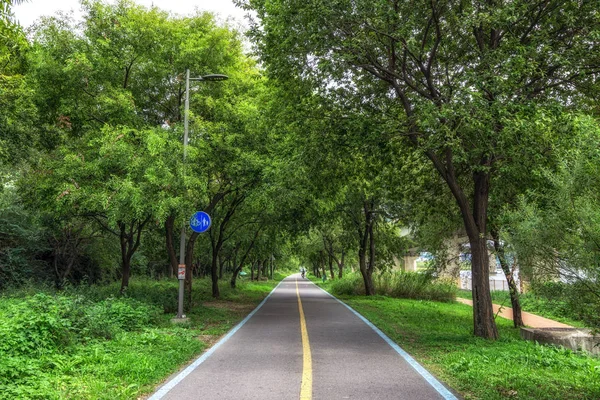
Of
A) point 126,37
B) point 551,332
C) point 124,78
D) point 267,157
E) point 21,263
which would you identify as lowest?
point 551,332

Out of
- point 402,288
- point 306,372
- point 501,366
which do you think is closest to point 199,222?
point 306,372

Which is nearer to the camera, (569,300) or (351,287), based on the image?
(569,300)

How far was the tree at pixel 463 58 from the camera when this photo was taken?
8688mm

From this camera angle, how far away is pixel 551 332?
435 inches

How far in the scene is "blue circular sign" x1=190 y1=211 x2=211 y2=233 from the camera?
12289 mm

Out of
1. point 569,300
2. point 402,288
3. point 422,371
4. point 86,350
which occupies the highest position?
point 569,300

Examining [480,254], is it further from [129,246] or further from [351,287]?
[351,287]

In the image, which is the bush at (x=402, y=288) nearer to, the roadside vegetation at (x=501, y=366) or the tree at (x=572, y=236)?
the roadside vegetation at (x=501, y=366)

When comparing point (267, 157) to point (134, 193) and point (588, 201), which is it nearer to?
point (134, 193)

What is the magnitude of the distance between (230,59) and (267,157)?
13.1 feet

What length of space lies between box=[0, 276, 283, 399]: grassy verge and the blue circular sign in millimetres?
2622

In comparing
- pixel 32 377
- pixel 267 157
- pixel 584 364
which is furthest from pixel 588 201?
pixel 267 157

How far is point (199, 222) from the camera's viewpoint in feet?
40.7

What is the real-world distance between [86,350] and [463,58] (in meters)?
11.1
